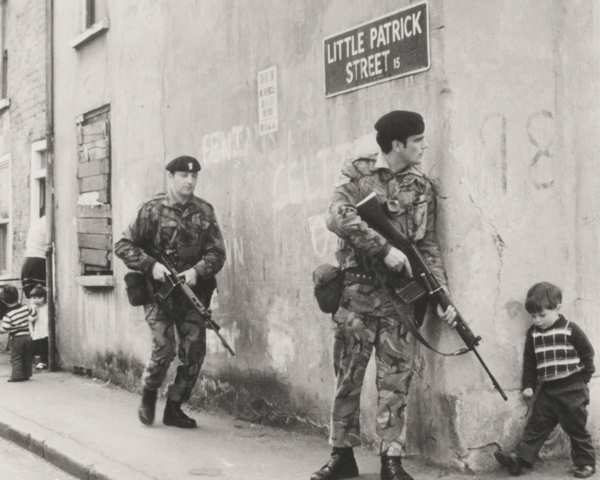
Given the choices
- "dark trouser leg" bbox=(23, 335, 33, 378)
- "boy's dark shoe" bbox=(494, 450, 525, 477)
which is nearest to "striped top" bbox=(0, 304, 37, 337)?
"dark trouser leg" bbox=(23, 335, 33, 378)

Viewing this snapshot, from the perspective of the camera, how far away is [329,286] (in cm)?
471

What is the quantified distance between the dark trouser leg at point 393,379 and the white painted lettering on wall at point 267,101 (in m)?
2.25

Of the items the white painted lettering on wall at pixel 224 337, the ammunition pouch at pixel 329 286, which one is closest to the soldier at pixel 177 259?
the white painted lettering on wall at pixel 224 337

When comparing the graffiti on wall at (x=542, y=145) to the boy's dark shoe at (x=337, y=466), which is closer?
the boy's dark shoe at (x=337, y=466)

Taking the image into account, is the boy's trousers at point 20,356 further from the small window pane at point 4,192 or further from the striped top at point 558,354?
the striped top at point 558,354

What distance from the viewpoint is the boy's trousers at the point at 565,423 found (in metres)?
4.73

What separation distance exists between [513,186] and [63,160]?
260 inches

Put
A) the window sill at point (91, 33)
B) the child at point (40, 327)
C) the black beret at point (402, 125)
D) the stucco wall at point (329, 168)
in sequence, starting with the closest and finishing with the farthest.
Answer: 1. the black beret at point (402, 125)
2. the stucco wall at point (329, 168)
3. the window sill at point (91, 33)
4. the child at point (40, 327)

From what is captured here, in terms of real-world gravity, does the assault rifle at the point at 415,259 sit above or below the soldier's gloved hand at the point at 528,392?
above

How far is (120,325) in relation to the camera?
866 cm

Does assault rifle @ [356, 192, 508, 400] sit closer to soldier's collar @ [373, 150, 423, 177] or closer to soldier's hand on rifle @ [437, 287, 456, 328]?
soldier's hand on rifle @ [437, 287, 456, 328]

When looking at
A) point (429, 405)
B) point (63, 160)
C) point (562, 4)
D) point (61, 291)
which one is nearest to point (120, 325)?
point (61, 291)

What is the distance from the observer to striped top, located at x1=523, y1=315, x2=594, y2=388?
4730mm

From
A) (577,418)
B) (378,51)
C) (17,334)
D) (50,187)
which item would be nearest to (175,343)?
(378,51)
